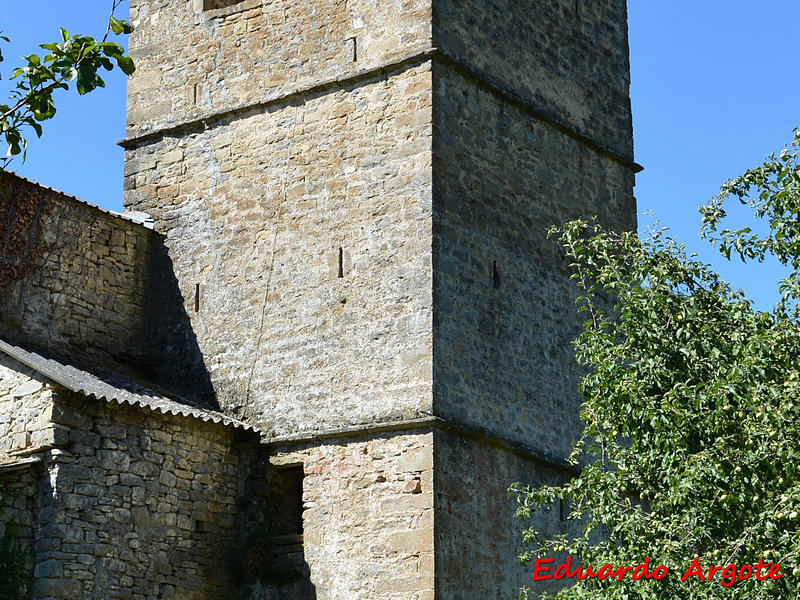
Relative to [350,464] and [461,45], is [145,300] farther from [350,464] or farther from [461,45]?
[461,45]

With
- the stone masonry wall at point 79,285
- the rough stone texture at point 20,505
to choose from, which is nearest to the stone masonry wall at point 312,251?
the stone masonry wall at point 79,285

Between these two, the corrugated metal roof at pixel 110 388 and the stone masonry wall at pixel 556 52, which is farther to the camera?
the stone masonry wall at pixel 556 52

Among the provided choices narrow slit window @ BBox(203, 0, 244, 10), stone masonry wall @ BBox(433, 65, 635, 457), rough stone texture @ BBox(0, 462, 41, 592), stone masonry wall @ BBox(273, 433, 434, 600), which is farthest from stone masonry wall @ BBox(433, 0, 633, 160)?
rough stone texture @ BBox(0, 462, 41, 592)

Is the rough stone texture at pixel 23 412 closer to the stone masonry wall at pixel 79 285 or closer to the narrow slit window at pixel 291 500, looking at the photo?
the stone masonry wall at pixel 79 285

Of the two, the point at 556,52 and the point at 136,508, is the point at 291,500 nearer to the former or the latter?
the point at 136,508

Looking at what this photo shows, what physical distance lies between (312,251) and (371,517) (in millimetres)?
2582

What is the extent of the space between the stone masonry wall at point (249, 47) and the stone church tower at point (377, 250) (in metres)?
0.02

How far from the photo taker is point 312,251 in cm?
1276

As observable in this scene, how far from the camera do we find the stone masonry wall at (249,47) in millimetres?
12984

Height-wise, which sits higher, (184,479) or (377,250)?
(377,250)

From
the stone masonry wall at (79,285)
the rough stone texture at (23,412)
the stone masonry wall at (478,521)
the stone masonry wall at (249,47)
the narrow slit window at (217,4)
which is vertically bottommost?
the stone masonry wall at (478,521)

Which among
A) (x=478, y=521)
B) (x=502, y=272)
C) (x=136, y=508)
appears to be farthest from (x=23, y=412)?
(x=502, y=272)

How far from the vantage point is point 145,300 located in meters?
13.6

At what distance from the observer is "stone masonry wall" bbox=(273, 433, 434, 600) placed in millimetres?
11344
